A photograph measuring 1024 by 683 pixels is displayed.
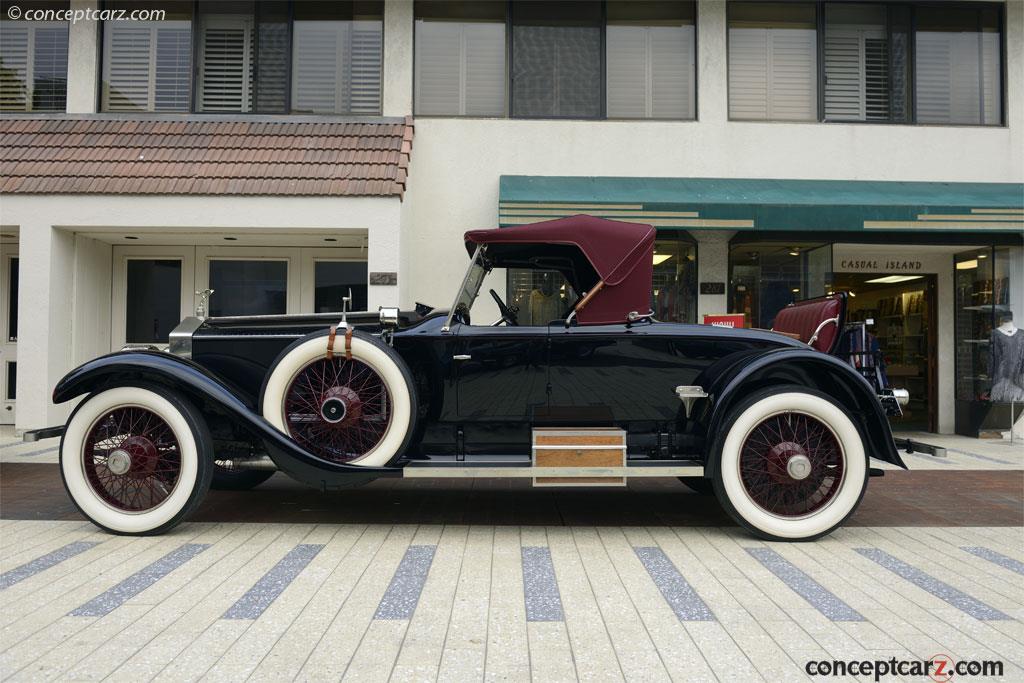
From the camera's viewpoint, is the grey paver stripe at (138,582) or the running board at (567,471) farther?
the running board at (567,471)

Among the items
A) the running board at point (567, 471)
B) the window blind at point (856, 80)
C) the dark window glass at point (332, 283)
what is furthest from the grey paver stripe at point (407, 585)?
the window blind at point (856, 80)

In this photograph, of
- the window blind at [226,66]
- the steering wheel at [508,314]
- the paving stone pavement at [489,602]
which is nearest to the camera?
the paving stone pavement at [489,602]

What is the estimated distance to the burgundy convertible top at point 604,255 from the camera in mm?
4098

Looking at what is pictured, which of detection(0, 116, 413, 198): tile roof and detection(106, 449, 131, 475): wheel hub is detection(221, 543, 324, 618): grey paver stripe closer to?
detection(106, 449, 131, 475): wheel hub

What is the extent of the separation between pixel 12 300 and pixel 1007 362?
40.9 feet

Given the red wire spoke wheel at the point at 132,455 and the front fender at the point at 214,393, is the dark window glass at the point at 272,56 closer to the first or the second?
the front fender at the point at 214,393

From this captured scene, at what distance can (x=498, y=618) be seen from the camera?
8.86 feet

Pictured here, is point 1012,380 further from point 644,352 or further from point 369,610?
point 369,610

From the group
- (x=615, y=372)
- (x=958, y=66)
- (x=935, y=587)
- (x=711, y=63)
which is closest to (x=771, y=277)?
(x=711, y=63)

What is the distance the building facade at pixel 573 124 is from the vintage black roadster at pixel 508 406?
171 inches

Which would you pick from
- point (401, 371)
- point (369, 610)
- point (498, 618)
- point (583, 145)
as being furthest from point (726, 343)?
point (583, 145)

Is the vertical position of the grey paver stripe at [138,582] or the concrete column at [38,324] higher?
the concrete column at [38,324]

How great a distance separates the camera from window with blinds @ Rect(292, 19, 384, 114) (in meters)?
9.04

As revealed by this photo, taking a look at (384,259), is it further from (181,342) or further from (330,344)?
(330,344)
